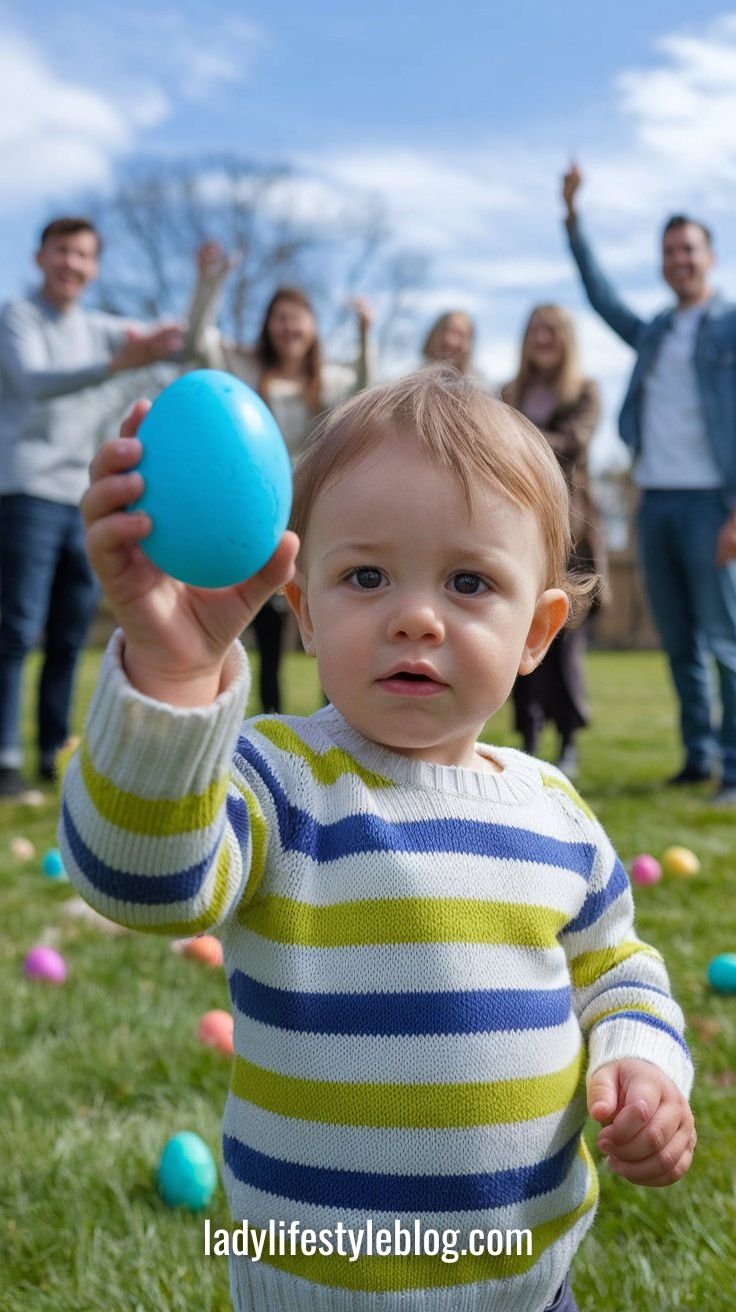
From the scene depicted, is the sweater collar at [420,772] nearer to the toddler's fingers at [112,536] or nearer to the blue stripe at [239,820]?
the blue stripe at [239,820]

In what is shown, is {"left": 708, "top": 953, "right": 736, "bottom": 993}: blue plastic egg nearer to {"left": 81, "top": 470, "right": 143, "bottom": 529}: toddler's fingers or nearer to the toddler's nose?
the toddler's nose

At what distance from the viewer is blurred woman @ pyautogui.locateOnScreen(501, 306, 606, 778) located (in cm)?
539

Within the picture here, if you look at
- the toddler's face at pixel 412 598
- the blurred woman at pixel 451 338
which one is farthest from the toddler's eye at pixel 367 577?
the blurred woman at pixel 451 338

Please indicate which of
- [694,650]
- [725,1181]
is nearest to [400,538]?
[725,1181]

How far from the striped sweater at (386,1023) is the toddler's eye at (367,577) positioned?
0.20 m

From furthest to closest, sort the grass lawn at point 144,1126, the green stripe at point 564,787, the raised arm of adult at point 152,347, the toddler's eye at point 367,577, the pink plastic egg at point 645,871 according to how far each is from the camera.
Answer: the raised arm of adult at point 152,347 < the pink plastic egg at point 645,871 < the grass lawn at point 144,1126 < the green stripe at point 564,787 < the toddler's eye at point 367,577

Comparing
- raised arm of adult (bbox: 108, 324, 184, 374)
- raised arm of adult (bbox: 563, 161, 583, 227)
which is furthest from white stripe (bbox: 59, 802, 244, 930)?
raised arm of adult (bbox: 563, 161, 583, 227)

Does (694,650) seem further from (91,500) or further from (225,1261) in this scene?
(91,500)

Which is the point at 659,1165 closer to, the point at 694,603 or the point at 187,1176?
the point at 187,1176

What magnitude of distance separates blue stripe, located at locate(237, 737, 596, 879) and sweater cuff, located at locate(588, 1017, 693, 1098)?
229 millimetres

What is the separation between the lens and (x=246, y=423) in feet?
3.91

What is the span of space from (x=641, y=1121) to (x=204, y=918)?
1.77 ft

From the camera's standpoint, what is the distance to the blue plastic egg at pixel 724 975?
3.15m

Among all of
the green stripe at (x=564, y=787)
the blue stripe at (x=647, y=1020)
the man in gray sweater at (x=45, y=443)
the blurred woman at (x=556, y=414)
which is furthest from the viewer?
the man in gray sweater at (x=45, y=443)
